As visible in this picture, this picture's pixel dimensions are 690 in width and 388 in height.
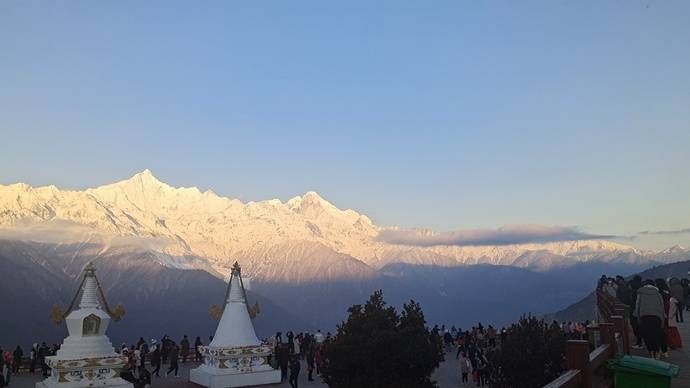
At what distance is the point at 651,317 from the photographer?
12.4 metres

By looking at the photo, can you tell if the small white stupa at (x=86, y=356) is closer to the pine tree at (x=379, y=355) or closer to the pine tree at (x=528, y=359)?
the pine tree at (x=379, y=355)

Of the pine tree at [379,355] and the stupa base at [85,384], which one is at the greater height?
the pine tree at [379,355]

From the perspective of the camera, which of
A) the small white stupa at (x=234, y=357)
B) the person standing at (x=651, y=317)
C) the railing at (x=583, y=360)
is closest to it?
the railing at (x=583, y=360)

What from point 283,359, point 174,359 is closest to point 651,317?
point 283,359

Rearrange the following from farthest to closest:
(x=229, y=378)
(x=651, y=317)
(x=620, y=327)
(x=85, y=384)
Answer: (x=229, y=378), (x=85, y=384), (x=651, y=317), (x=620, y=327)

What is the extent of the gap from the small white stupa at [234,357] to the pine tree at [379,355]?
343 inches

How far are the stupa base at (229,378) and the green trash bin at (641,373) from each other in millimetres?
19917

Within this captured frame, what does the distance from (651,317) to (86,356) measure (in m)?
21.3

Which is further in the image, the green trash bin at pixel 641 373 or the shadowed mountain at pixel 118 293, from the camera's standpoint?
the shadowed mountain at pixel 118 293

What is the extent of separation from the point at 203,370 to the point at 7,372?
8.16 metres

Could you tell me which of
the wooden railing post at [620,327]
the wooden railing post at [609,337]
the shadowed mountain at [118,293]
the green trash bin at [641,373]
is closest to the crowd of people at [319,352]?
the wooden railing post at [620,327]

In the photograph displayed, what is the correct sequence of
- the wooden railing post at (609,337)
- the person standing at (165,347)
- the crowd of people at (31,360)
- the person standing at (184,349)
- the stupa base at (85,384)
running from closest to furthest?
the wooden railing post at (609,337) < the stupa base at (85,384) < the crowd of people at (31,360) < the person standing at (165,347) < the person standing at (184,349)

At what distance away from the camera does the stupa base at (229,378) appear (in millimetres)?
25266

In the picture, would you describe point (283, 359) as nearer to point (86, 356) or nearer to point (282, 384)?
point (282, 384)
